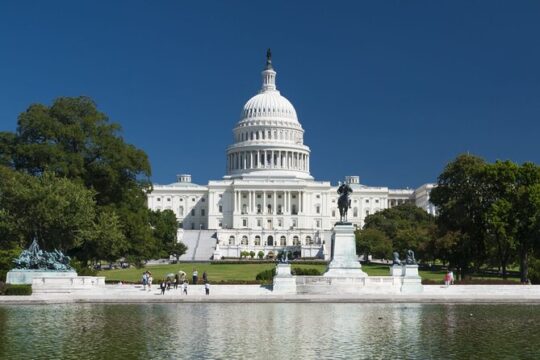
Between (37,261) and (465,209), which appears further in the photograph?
(465,209)

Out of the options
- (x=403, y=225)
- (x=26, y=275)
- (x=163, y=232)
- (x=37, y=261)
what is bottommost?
(x=26, y=275)

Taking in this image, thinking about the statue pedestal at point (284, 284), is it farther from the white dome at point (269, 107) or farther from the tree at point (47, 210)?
the white dome at point (269, 107)

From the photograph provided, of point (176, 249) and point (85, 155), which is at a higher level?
point (85, 155)

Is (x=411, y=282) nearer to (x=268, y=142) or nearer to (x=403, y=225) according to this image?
(x=403, y=225)

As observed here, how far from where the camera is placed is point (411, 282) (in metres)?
42.7

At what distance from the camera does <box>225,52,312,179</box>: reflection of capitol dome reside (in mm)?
163500

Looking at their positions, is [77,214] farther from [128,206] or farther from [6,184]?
[128,206]

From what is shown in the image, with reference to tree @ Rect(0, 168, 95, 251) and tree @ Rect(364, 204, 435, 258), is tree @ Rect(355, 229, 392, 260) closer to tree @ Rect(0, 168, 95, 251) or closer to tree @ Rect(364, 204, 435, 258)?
tree @ Rect(364, 204, 435, 258)

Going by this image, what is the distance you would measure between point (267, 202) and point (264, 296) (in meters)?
118

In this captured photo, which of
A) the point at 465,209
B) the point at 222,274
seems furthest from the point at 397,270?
the point at 222,274

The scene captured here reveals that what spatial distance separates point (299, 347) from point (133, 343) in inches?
185

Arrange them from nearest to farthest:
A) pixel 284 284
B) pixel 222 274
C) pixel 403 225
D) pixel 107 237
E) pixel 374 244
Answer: pixel 284 284 → pixel 107 237 → pixel 222 274 → pixel 374 244 → pixel 403 225

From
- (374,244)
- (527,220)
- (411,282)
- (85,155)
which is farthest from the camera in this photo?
(374,244)

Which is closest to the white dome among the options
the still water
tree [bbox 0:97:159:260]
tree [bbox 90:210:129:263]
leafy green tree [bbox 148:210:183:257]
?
leafy green tree [bbox 148:210:183:257]
